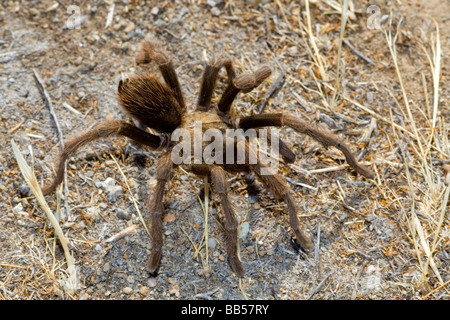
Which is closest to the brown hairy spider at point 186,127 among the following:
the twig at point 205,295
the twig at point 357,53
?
the twig at point 205,295

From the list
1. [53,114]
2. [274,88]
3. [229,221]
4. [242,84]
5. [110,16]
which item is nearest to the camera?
[229,221]

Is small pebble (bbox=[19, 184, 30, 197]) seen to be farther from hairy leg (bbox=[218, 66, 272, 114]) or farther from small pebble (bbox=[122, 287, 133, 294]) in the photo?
hairy leg (bbox=[218, 66, 272, 114])

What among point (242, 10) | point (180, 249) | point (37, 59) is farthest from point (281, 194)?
point (37, 59)

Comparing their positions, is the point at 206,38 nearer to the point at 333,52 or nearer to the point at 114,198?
the point at 333,52

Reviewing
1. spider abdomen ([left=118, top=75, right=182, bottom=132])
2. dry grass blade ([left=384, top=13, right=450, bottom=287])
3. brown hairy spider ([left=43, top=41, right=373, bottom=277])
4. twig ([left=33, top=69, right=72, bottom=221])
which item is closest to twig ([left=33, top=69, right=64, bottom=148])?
twig ([left=33, top=69, right=72, bottom=221])

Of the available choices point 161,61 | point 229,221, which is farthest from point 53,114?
point 229,221

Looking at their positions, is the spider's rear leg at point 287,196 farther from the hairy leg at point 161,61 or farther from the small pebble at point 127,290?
the small pebble at point 127,290

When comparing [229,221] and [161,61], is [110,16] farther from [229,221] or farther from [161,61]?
[229,221]

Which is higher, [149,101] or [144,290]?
[149,101]
